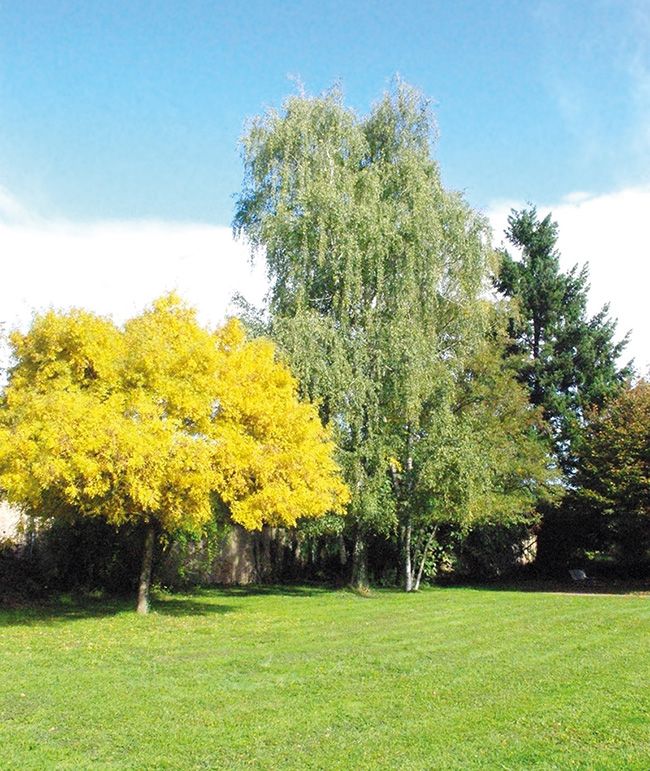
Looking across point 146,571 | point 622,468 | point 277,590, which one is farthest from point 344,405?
point 622,468

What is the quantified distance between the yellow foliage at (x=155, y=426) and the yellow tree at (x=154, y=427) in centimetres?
2

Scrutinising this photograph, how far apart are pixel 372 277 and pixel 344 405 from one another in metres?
3.87

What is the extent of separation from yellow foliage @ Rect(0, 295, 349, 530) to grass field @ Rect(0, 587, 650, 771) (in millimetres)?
2306

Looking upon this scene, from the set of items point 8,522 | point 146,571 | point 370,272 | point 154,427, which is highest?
point 370,272

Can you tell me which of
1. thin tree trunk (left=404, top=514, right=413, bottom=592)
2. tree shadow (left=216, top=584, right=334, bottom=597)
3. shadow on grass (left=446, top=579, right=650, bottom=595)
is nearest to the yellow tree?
tree shadow (left=216, top=584, right=334, bottom=597)

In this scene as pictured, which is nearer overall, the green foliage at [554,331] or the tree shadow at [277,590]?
the tree shadow at [277,590]

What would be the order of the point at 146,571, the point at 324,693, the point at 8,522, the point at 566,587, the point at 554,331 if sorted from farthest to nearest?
the point at 554,331 < the point at 566,587 < the point at 8,522 < the point at 146,571 < the point at 324,693

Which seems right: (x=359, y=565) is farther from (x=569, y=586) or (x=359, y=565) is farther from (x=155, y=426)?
(x=155, y=426)

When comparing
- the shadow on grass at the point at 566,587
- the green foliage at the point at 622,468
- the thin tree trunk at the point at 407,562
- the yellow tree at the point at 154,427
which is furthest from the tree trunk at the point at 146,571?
the green foliage at the point at 622,468

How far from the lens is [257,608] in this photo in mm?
17422

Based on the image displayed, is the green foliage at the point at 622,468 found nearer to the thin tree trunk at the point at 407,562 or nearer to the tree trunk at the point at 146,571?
the thin tree trunk at the point at 407,562

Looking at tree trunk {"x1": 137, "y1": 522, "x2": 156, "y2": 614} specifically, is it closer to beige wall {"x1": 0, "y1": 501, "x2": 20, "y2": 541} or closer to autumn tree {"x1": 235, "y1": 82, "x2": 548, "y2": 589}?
beige wall {"x1": 0, "y1": 501, "x2": 20, "y2": 541}

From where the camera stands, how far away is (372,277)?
20.9m

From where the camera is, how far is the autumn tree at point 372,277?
1989 cm
